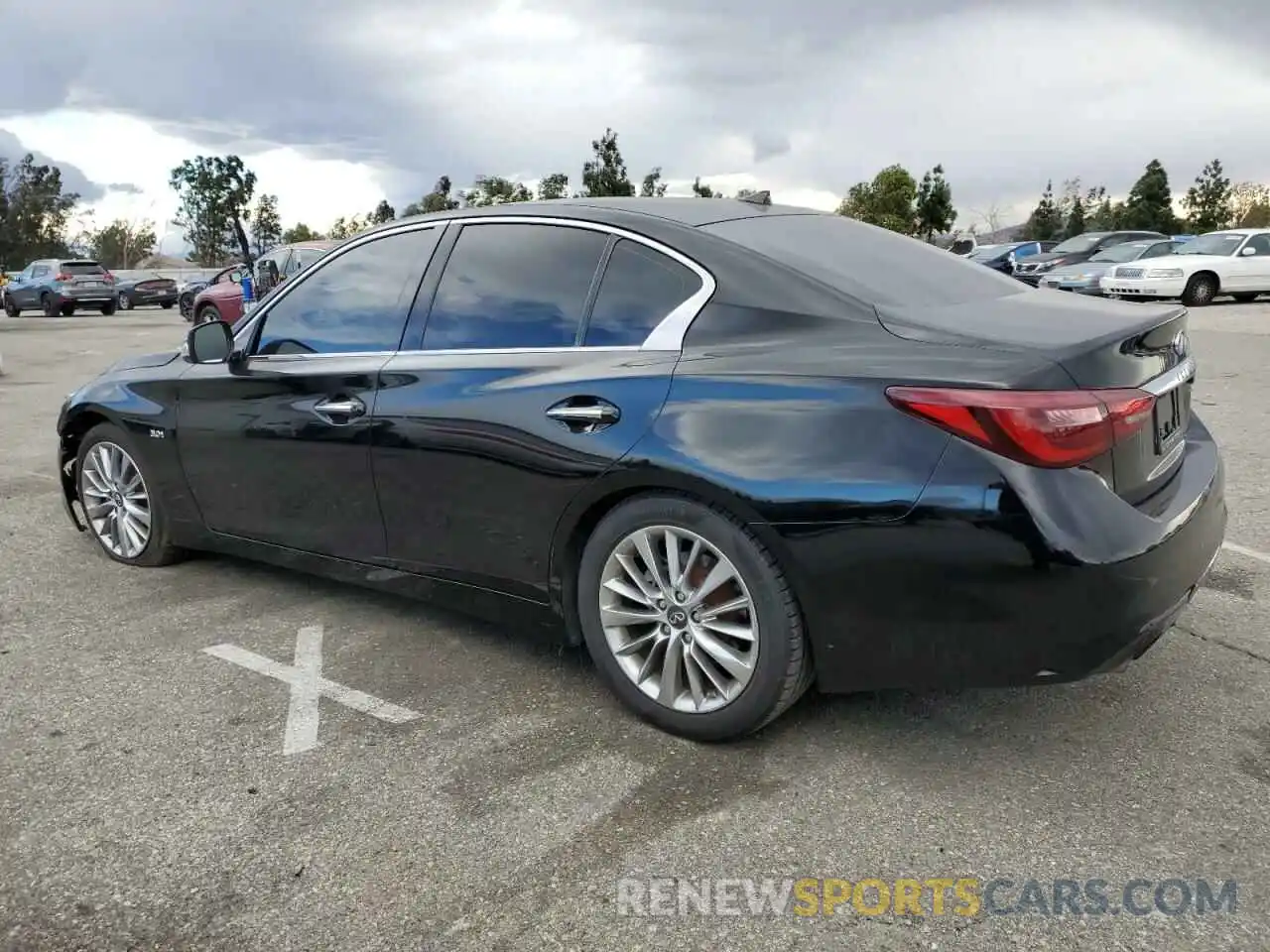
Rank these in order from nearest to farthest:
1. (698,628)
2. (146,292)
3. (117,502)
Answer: (698,628) → (117,502) → (146,292)

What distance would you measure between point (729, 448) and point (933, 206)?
57303mm

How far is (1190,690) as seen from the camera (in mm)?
3314

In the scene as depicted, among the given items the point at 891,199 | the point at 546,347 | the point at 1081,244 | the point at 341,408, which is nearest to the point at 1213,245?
the point at 1081,244

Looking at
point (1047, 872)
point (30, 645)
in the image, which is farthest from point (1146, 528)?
point (30, 645)

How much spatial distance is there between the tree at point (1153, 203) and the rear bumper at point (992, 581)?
57.6 meters

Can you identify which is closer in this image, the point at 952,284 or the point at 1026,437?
the point at 1026,437

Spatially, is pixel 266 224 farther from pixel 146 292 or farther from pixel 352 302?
pixel 352 302

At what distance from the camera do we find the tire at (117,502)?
4.64 meters

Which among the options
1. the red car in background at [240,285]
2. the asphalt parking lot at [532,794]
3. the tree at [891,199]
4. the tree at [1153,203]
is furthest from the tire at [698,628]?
the tree at [1153,203]

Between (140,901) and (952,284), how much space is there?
109 inches

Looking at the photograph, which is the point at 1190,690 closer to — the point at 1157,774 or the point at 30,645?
the point at 1157,774

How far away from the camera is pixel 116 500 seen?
4824 millimetres

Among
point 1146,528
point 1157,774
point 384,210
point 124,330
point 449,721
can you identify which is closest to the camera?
point 1146,528

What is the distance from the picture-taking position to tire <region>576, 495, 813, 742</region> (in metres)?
2.80
